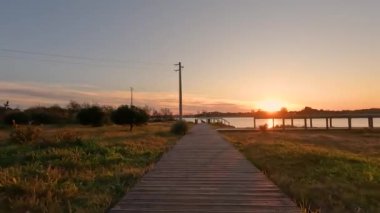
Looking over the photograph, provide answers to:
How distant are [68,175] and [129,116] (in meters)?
27.1

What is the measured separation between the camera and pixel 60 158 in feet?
51.6

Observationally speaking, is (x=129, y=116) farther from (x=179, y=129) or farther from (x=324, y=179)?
(x=324, y=179)

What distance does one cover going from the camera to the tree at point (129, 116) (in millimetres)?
39500

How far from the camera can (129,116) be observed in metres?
39.4

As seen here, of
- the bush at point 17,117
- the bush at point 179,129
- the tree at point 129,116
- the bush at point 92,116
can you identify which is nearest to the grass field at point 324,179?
the bush at point 179,129

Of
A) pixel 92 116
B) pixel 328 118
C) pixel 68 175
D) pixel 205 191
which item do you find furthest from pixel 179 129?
pixel 205 191

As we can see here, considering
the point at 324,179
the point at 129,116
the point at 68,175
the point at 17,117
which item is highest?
the point at 17,117

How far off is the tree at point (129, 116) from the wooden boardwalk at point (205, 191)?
24664 mm

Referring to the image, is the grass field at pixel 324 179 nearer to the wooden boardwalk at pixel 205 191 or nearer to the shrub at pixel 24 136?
the wooden boardwalk at pixel 205 191

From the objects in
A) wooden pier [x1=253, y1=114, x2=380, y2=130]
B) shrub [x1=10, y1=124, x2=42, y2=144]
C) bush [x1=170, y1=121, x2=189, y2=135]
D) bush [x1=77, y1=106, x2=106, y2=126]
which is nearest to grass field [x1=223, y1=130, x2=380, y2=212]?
shrub [x1=10, y1=124, x2=42, y2=144]

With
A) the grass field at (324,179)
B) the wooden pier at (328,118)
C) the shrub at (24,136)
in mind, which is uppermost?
the wooden pier at (328,118)

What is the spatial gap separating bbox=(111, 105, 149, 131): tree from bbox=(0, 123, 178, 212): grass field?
1873 centimetres

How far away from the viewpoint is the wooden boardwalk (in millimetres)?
8469

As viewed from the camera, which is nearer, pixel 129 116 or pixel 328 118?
pixel 129 116
